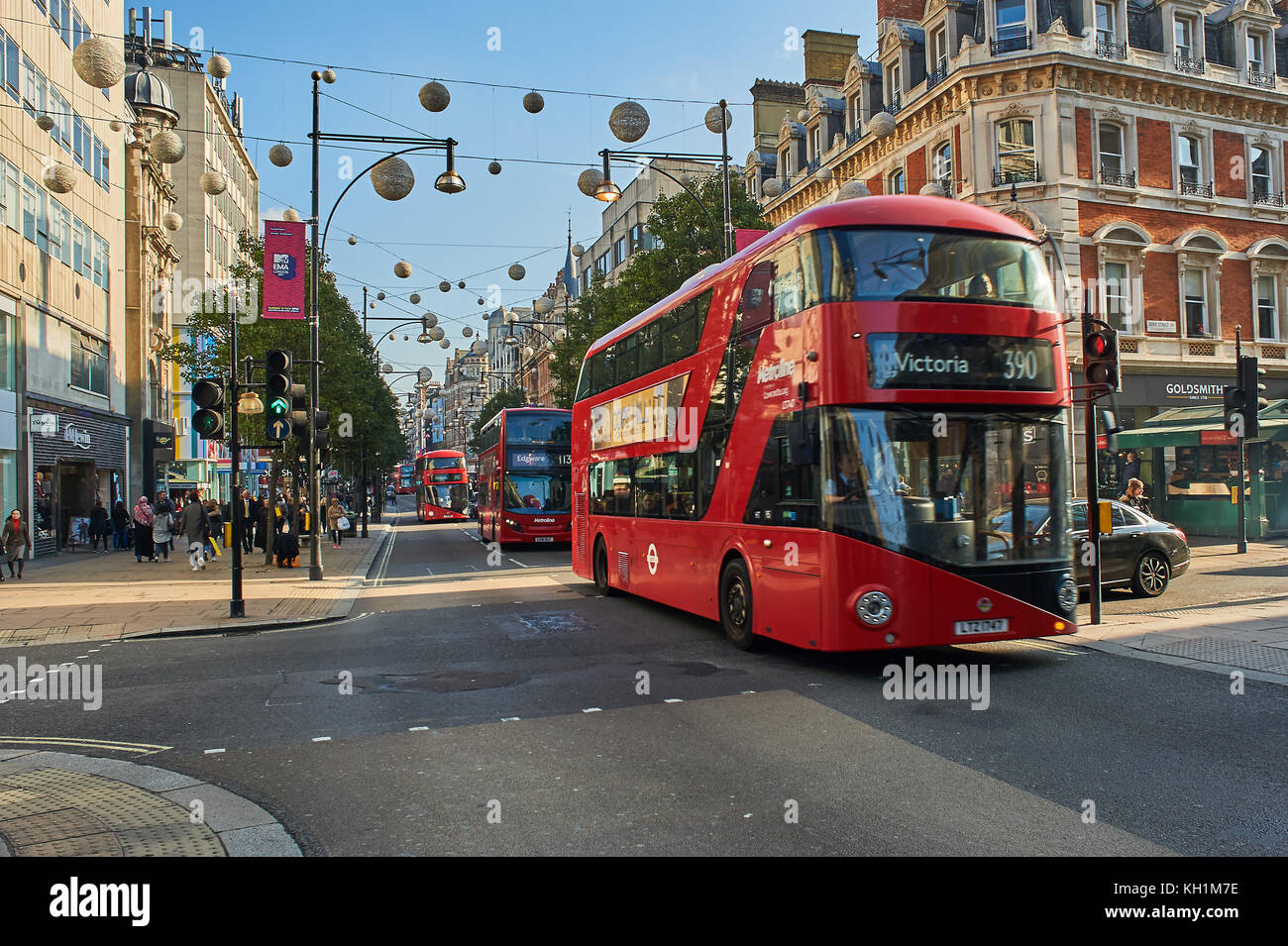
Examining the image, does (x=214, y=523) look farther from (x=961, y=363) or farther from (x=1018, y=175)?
(x=961, y=363)

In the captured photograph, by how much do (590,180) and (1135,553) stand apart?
477 inches

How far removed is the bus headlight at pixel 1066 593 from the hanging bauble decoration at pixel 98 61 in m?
13.8

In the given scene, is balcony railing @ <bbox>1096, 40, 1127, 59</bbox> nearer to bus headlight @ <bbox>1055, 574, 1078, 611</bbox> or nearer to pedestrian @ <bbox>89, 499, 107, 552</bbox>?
bus headlight @ <bbox>1055, 574, 1078, 611</bbox>

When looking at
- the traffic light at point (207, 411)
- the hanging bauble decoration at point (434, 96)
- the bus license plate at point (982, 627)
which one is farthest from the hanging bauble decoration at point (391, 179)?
the bus license plate at point (982, 627)

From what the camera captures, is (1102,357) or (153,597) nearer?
(1102,357)

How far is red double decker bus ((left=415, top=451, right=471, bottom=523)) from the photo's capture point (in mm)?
56625

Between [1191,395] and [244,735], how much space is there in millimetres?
29415

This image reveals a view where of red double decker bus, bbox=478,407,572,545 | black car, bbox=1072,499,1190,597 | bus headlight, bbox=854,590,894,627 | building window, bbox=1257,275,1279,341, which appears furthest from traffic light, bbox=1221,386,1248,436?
red double decker bus, bbox=478,407,572,545

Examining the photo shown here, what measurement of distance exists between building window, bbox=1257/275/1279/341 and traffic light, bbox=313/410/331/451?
1090 inches

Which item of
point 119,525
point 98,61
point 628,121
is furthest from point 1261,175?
point 119,525

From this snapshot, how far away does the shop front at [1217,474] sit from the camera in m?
22.8

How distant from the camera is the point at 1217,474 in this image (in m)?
23.8
